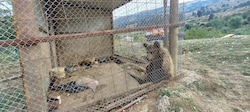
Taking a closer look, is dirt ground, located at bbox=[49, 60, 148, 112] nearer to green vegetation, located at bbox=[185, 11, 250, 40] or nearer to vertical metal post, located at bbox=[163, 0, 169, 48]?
vertical metal post, located at bbox=[163, 0, 169, 48]

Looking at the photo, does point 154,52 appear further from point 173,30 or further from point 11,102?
point 11,102

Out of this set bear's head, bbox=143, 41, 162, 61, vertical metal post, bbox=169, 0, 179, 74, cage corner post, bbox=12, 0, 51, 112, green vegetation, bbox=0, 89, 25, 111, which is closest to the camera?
cage corner post, bbox=12, 0, 51, 112

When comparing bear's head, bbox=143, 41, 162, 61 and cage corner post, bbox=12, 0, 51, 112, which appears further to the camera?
bear's head, bbox=143, 41, 162, 61

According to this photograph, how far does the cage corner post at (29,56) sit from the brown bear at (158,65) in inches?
81.7

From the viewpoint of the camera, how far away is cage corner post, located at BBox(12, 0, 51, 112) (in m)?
1.70

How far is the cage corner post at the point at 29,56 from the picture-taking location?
170 cm

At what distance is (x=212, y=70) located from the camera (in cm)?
417

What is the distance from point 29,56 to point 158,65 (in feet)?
7.87

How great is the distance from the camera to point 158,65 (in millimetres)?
3400

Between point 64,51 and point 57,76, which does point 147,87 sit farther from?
point 64,51

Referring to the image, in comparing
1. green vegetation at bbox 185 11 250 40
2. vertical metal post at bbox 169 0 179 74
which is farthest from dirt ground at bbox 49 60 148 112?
green vegetation at bbox 185 11 250 40

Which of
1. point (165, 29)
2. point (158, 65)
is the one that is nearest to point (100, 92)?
point (158, 65)

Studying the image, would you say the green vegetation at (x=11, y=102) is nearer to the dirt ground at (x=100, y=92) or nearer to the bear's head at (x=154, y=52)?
the dirt ground at (x=100, y=92)

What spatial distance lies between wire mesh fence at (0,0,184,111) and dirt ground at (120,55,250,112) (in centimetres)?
31
